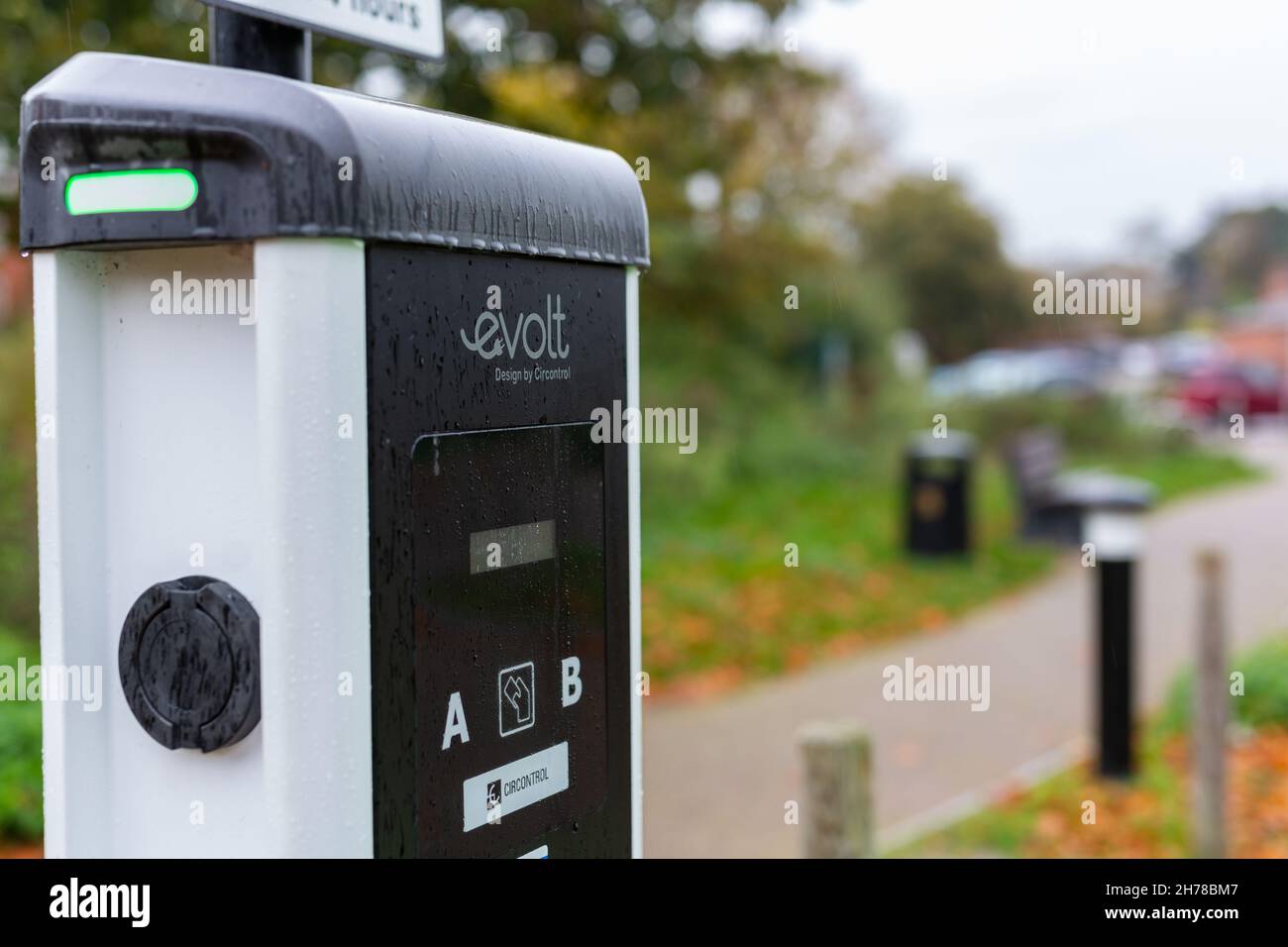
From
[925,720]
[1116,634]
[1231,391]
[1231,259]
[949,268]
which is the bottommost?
[925,720]

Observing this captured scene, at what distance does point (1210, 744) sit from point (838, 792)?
193 cm

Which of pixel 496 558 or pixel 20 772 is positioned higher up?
pixel 496 558

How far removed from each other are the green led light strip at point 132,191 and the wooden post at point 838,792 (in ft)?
9.64

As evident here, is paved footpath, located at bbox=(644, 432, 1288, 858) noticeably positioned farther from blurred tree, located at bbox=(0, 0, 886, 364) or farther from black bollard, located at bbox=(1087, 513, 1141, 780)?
blurred tree, located at bbox=(0, 0, 886, 364)

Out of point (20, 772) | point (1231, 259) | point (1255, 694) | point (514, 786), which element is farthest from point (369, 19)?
point (1231, 259)

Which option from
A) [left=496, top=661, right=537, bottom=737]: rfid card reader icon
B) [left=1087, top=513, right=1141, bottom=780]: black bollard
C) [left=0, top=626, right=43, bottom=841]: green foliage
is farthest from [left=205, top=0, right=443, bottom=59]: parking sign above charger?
[left=1087, top=513, right=1141, bottom=780]: black bollard

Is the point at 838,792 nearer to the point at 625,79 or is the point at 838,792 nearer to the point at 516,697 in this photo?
the point at 516,697

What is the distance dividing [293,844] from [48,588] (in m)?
0.43

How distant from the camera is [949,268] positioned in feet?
95.1

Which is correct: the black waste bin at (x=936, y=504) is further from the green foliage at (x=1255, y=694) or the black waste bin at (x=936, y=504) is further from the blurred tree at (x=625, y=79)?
the green foliage at (x=1255, y=694)

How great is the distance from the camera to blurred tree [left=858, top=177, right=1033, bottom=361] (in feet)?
A: 93.2

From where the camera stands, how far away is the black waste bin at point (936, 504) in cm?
1117

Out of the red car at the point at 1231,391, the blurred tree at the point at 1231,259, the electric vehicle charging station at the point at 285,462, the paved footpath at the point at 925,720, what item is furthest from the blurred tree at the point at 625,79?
the blurred tree at the point at 1231,259

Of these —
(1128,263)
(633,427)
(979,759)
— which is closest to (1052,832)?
(979,759)
